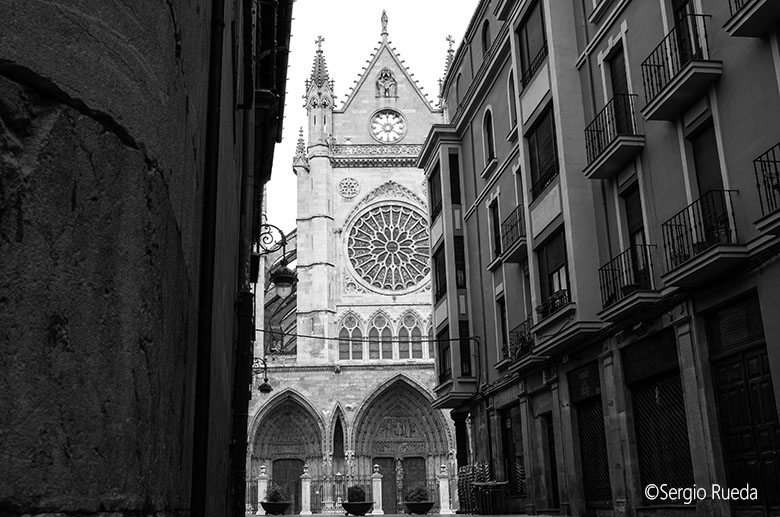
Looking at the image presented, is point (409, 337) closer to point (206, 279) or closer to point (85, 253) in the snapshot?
point (206, 279)

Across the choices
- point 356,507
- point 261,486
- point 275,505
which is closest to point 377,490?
point 261,486

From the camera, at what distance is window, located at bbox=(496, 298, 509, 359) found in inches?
814

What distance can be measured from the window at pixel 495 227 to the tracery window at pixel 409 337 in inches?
878

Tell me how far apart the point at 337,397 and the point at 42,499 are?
41362 mm

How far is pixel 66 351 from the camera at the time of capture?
4.85 ft

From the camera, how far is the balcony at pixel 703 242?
34.4ft

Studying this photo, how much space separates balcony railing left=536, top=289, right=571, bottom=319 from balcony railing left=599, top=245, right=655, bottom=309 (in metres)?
1.16

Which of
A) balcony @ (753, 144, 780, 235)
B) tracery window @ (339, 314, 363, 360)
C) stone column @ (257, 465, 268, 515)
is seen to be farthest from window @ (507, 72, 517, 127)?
stone column @ (257, 465, 268, 515)

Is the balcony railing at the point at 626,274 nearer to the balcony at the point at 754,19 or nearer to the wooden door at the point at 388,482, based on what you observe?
the balcony at the point at 754,19

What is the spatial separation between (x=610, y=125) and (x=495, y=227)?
24.6 feet

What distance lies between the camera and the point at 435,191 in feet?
88.1

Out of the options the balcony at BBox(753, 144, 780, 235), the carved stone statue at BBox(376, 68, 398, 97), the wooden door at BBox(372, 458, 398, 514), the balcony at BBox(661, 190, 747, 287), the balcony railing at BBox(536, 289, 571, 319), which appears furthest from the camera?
the carved stone statue at BBox(376, 68, 398, 97)

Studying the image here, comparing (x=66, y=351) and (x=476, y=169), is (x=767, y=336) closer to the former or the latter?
(x=66, y=351)

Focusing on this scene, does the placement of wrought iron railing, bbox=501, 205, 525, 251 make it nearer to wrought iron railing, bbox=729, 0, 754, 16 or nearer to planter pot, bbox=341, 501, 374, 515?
wrought iron railing, bbox=729, 0, 754, 16
